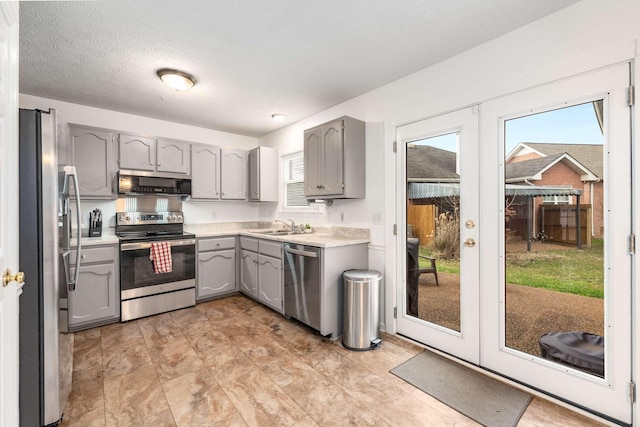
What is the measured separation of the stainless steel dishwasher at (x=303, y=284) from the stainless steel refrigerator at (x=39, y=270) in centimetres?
184

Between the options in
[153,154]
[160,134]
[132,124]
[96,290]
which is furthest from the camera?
[160,134]

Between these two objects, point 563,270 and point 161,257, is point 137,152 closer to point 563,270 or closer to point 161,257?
point 161,257

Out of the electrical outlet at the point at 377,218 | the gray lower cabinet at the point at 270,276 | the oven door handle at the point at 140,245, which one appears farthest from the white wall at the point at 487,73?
the oven door handle at the point at 140,245

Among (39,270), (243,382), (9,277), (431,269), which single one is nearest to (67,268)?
(39,270)

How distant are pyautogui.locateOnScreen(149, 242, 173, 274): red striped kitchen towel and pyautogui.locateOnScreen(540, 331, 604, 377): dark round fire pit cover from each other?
11.9ft

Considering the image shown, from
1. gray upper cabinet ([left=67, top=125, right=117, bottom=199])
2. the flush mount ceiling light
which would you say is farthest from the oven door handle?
the flush mount ceiling light

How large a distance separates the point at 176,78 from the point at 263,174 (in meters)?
1.89

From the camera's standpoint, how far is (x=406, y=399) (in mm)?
1913

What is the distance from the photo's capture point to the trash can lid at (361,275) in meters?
2.61

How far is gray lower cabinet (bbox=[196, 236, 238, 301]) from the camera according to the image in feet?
12.4

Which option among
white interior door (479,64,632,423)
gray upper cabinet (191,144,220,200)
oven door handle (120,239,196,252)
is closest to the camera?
white interior door (479,64,632,423)

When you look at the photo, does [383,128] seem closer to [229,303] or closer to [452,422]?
[452,422]

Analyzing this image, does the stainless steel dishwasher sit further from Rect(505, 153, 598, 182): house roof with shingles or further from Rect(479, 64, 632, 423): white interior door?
Rect(505, 153, 598, 182): house roof with shingles

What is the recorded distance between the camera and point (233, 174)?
439 centimetres
